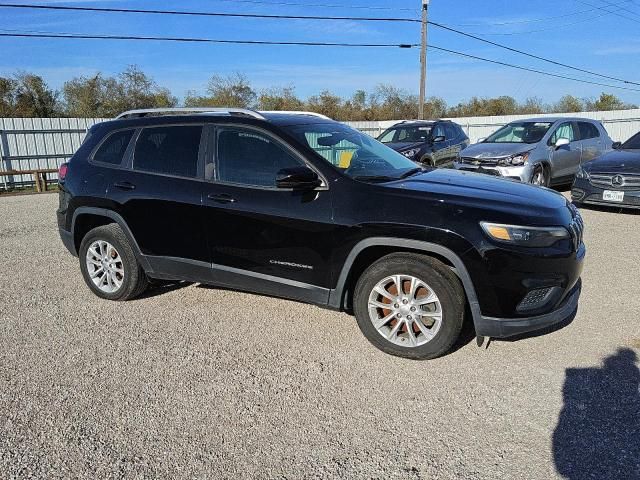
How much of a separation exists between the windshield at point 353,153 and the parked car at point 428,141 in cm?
779

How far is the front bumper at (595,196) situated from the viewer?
854cm

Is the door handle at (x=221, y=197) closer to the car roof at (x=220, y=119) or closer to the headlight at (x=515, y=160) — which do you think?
the car roof at (x=220, y=119)

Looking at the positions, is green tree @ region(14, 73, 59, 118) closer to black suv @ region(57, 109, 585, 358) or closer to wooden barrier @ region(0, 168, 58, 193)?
wooden barrier @ region(0, 168, 58, 193)

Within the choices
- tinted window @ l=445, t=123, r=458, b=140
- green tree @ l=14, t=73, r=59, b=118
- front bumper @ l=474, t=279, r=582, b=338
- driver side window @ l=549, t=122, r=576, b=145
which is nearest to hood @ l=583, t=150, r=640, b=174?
driver side window @ l=549, t=122, r=576, b=145

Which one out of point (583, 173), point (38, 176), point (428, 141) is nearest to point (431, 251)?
point (583, 173)

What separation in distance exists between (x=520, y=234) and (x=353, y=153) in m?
1.61

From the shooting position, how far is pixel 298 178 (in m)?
3.85

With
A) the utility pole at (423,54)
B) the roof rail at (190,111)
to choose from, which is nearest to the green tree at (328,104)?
the utility pole at (423,54)

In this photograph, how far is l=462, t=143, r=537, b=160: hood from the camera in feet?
33.2

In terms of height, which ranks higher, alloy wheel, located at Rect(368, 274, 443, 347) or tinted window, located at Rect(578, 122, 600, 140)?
tinted window, located at Rect(578, 122, 600, 140)

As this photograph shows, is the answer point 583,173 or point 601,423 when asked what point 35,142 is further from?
point 601,423

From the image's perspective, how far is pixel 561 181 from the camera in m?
11.1

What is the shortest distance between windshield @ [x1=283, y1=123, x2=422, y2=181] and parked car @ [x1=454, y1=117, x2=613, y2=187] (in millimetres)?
5481

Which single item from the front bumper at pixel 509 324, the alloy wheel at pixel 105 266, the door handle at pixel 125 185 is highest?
the door handle at pixel 125 185
